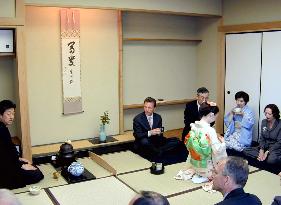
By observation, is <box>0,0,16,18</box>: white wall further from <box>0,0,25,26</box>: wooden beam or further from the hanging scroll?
the hanging scroll

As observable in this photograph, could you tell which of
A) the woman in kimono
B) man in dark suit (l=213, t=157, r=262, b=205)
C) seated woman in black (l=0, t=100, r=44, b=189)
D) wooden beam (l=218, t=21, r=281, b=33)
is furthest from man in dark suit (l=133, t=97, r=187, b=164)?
man in dark suit (l=213, t=157, r=262, b=205)

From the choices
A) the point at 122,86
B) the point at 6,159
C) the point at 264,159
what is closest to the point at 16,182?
the point at 6,159

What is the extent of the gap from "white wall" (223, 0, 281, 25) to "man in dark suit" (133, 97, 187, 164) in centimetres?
220

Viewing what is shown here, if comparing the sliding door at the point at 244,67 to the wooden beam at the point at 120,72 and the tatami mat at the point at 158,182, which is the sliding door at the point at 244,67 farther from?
the tatami mat at the point at 158,182

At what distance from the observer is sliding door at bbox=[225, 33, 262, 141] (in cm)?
594

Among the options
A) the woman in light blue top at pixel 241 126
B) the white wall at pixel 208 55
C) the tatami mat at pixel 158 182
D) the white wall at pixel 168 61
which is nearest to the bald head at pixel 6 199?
the tatami mat at pixel 158 182

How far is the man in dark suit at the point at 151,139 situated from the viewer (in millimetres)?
5215

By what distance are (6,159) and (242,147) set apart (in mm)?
3424

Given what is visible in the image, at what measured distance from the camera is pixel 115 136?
5.98m

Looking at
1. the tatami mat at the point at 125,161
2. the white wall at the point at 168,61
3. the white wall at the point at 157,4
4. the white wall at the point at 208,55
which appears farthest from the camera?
the white wall at the point at 208,55

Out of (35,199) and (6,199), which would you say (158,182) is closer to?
(35,199)

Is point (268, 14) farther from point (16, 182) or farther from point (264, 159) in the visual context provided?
point (16, 182)

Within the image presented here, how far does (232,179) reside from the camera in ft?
7.47

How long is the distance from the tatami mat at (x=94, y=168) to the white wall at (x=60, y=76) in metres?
0.73
